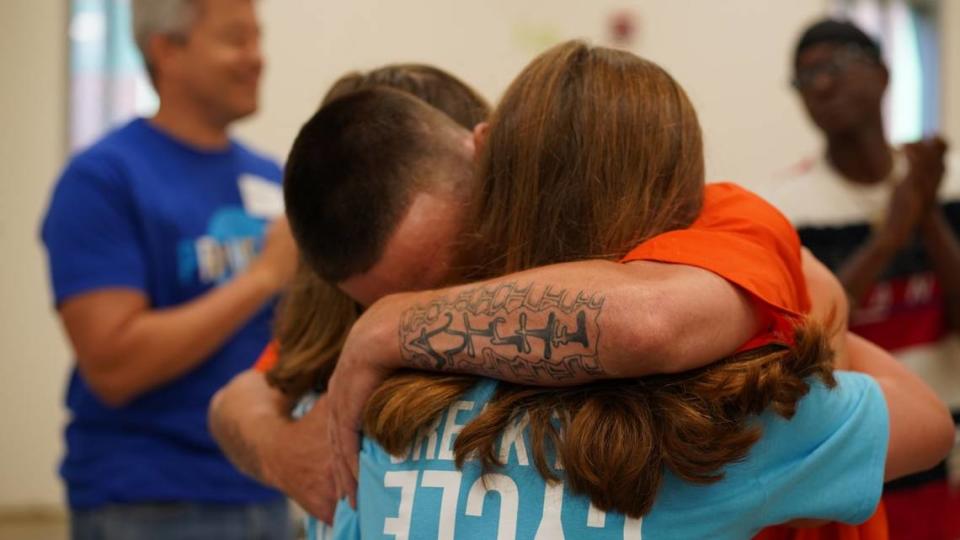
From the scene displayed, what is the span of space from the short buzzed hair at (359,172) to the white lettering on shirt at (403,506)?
0.22m

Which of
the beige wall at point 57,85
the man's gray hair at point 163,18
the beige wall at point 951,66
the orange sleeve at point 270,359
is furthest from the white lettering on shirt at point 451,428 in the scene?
the beige wall at point 951,66

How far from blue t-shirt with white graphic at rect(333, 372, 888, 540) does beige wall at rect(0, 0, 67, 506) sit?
3.88 m

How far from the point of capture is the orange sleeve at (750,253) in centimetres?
95

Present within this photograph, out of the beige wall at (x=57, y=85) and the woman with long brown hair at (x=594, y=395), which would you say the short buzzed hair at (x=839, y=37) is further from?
the beige wall at (x=57, y=85)

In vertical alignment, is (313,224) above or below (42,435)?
above

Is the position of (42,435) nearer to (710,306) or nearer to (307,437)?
(307,437)

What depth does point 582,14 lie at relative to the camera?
522 cm

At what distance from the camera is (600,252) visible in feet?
3.38

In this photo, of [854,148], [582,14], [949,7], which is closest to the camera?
[854,148]

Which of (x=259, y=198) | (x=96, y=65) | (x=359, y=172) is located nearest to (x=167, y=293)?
(x=259, y=198)

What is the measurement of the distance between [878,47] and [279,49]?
109 inches

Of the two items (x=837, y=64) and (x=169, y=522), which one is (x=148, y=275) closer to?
(x=169, y=522)

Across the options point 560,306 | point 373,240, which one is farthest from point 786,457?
point 373,240

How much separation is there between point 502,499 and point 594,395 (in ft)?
0.42
